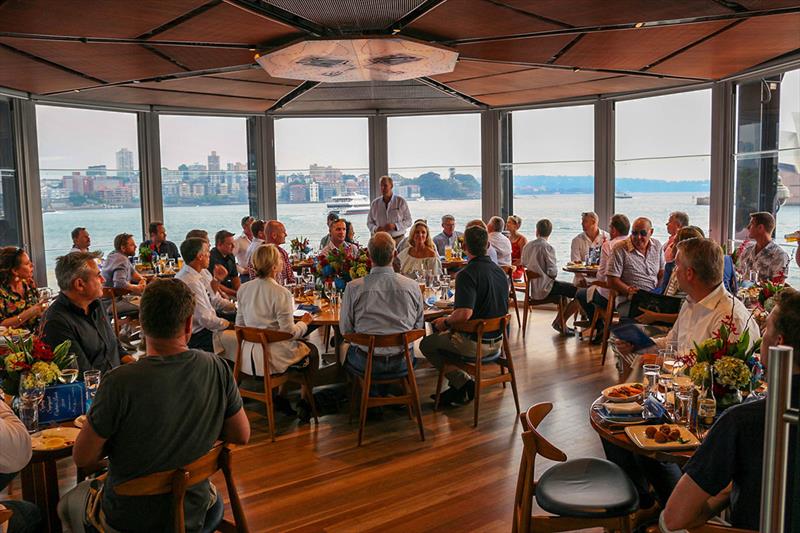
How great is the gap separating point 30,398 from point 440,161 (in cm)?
1039

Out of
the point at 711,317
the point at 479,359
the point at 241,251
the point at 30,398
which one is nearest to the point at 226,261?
the point at 241,251

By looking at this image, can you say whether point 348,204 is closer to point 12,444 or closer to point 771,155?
point 771,155

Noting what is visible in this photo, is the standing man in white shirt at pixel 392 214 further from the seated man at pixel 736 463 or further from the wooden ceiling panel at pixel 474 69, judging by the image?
the seated man at pixel 736 463

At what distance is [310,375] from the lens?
6.07 m

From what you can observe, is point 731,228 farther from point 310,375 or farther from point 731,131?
point 310,375

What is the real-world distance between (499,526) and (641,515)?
90cm

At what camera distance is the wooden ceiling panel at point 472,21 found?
547cm

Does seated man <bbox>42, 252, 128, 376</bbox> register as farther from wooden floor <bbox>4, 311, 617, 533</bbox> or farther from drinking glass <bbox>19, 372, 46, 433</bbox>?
wooden floor <bbox>4, 311, 617, 533</bbox>

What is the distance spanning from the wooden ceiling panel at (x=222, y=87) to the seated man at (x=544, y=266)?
3947 millimetres

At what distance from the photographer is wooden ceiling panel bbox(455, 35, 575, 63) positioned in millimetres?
6738

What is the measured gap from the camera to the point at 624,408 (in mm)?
3465

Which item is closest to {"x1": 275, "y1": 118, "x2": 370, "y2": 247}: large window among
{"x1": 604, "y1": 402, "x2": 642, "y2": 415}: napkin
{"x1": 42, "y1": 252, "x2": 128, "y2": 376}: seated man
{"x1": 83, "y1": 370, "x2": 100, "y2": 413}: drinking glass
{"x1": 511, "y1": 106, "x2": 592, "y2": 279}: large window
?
{"x1": 511, "y1": 106, "x2": 592, "y2": 279}: large window

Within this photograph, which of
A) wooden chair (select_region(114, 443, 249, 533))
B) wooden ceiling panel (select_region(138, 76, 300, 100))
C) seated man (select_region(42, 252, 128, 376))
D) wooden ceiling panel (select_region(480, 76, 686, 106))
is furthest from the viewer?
wooden ceiling panel (select_region(480, 76, 686, 106))

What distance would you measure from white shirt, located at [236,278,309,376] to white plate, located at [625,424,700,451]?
317 centimetres
